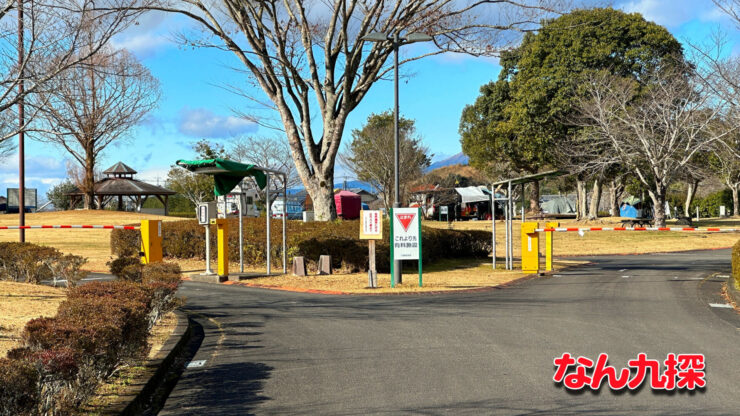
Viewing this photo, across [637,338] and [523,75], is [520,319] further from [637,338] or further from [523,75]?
[523,75]

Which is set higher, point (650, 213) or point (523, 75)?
point (523, 75)

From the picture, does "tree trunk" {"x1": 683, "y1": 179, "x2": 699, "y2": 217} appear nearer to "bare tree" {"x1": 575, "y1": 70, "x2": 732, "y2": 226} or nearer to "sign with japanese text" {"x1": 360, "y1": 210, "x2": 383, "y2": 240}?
"bare tree" {"x1": 575, "y1": 70, "x2": 732, "y2": 226}

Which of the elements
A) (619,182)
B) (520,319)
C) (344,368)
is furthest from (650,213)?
(344,368)

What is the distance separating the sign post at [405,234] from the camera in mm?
14609

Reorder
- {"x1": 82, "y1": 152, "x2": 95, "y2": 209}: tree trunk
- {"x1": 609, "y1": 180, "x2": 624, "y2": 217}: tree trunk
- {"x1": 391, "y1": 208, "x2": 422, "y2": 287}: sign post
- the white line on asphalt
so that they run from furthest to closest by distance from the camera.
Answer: {"x1": 609, "y1": 180, "x2": 624, "y2": 217}: tree trunk
{"x1": 82, "y1": 152, "x2": 95, "y2": 209}: tree trunk
{"x1": 391, "y1": 208, "x2": 422, "y2": 287}: sign post
the white line on asphalt

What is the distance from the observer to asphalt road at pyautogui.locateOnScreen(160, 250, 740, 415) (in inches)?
213

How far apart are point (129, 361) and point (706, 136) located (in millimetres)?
34681

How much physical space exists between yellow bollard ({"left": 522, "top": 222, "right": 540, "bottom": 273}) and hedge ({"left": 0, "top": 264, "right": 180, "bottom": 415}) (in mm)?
11444

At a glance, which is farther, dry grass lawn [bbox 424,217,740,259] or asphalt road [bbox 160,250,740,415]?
dry grass lawn [bbox 424,217,740,259]

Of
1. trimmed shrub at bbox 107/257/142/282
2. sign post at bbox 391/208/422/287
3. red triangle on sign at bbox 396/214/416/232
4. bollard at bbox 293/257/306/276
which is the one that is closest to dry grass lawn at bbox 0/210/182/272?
bollard at bbox 293/257/306/276

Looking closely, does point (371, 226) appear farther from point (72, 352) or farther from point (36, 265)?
point (72, 352)

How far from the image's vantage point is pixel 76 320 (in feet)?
19.1

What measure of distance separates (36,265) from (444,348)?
30.9 feet

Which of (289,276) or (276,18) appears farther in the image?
(276,18)
